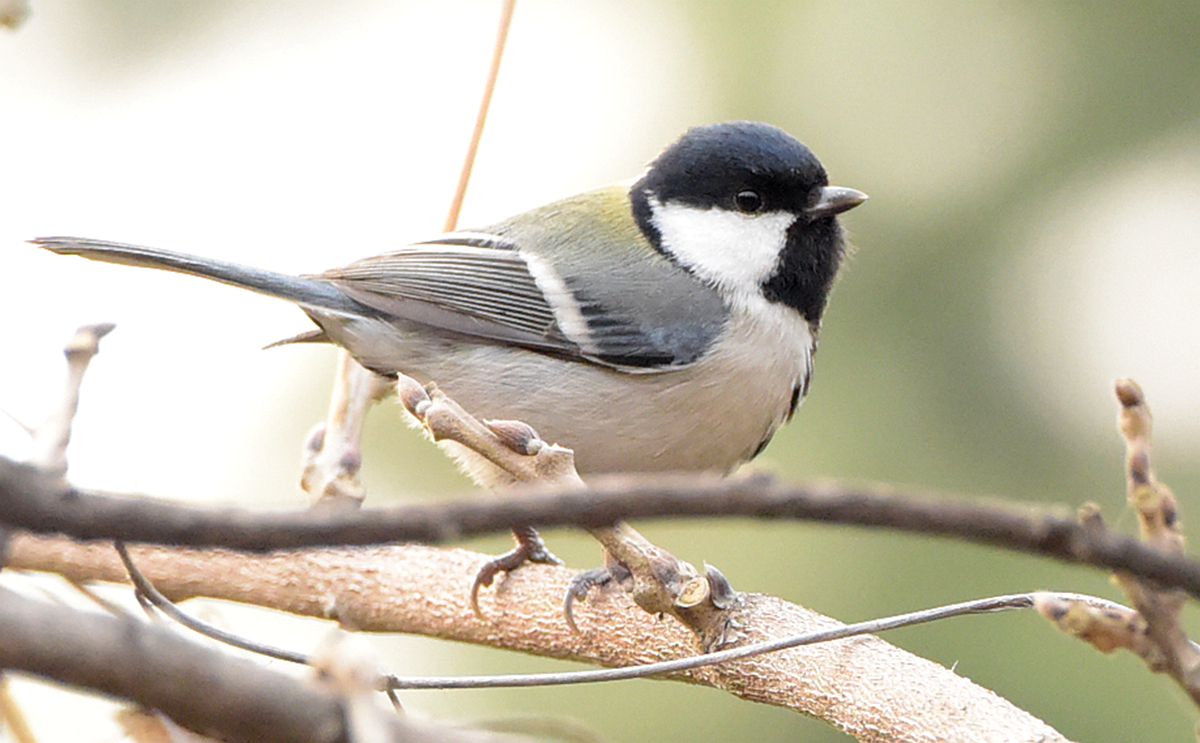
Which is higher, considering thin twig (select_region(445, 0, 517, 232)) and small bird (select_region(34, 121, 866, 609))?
thin twig (select_region(445, 0, 517, 232))

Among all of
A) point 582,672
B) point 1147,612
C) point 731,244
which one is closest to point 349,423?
point 731,244

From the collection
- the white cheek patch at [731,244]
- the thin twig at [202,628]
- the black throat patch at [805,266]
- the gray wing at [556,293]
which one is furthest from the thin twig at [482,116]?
the thin twig at [202,628]

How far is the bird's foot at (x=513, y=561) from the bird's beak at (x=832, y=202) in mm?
658

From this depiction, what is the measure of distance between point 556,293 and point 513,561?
1.70 feet

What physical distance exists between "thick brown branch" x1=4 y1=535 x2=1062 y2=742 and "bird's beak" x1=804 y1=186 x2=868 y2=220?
68 centimetres

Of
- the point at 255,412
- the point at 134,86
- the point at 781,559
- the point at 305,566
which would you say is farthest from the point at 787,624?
the point at 134,86

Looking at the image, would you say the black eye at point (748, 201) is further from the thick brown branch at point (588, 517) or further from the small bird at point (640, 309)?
the thick brown branch at point (588, 517)

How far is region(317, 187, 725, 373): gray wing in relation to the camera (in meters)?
1.88

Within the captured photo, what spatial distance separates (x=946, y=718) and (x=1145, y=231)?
6.30 ft

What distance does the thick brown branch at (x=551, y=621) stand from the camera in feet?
3.61

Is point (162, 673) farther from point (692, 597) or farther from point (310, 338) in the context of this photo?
point (310, 338)

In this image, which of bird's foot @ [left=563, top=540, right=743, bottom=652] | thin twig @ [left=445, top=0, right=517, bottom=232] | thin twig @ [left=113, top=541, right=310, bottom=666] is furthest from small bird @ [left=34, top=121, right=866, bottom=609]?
thin twig @ [left=113, top=541, right=310, bottom=666]

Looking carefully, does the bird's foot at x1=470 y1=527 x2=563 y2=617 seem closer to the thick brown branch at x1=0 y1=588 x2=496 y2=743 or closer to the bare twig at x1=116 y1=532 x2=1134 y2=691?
the bare twig at x1=116 y1=532 x2=1134 y2=691

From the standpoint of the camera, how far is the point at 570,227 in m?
2.08
